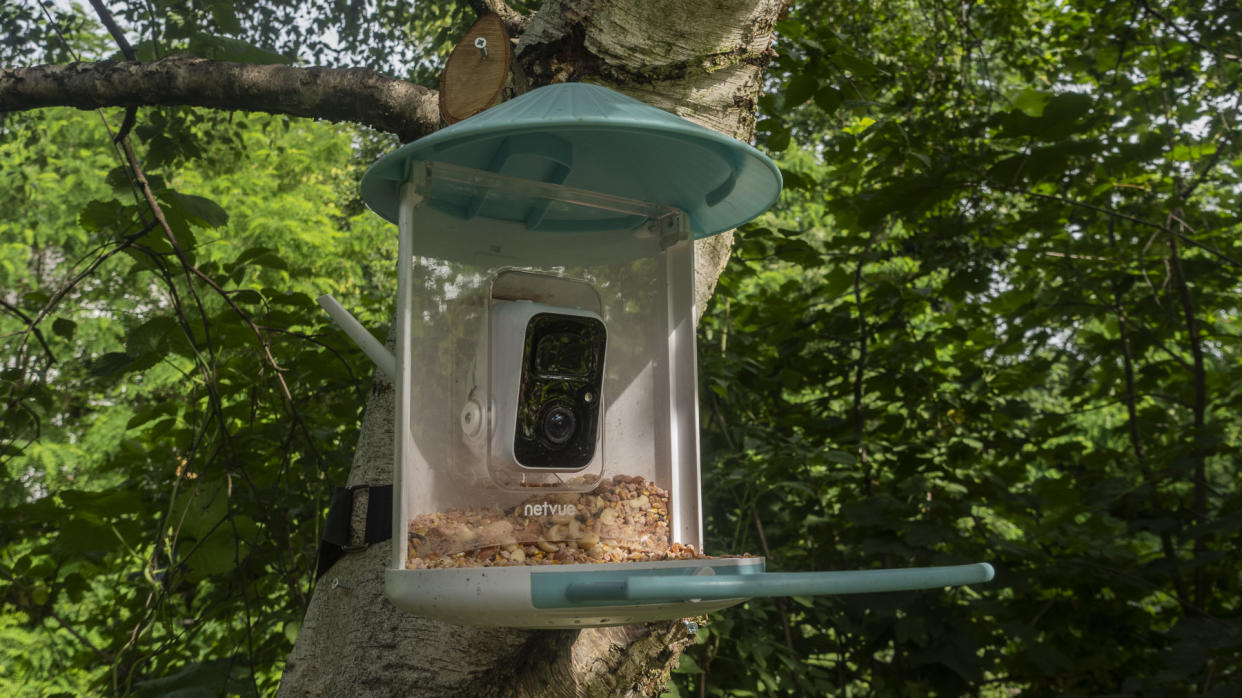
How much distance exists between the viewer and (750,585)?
2.25 feet

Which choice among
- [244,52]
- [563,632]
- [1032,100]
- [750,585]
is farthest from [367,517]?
[1032,100]

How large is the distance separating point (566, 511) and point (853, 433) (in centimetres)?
216

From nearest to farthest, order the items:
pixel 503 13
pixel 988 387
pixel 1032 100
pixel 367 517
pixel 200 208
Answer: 1. pixel 367 517
2. pixel 503 13
3. pixel 200 208
4. pixel 1032 100
5. pixel 988 387

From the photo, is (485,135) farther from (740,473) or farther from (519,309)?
(740,473)

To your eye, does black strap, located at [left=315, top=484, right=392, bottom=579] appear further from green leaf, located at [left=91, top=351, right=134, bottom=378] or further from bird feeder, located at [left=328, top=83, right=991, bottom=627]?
green leaf, located at [left=91, top=351, right=134, bottom=378]

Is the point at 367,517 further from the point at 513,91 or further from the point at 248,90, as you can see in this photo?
the point at 248,90

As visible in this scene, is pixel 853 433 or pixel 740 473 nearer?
pixel 740 473

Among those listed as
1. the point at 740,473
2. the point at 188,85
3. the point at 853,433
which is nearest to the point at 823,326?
the point at 853,433

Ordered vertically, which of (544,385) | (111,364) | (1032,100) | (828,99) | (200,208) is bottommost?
(544,385)

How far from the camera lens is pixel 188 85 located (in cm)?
157

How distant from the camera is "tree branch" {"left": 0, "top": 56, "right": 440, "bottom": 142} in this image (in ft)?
4.94

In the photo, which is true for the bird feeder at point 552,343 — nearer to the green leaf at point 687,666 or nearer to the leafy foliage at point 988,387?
the green leaf at point 687,666

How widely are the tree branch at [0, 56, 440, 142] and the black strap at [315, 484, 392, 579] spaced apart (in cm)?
62

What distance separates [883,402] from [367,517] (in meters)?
2.32
